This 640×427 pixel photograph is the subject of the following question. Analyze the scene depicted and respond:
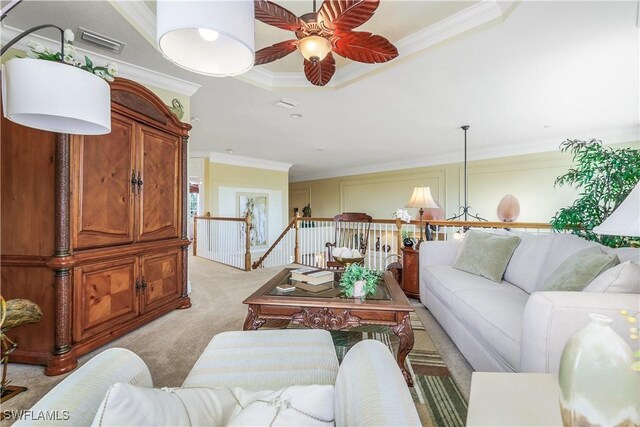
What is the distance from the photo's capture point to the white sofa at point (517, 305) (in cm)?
116

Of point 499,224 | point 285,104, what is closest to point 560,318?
point 499,224

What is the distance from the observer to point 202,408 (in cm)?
67

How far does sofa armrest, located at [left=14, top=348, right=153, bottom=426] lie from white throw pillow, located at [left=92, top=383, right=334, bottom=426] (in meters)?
0.18

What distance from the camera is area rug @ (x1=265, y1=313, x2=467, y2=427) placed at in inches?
56.0

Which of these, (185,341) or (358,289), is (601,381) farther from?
(185,341)

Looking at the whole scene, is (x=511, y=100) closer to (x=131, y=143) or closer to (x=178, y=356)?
(x=131, y=143)

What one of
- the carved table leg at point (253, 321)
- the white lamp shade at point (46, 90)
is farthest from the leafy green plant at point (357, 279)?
the white lamp shade at point (46, 90)

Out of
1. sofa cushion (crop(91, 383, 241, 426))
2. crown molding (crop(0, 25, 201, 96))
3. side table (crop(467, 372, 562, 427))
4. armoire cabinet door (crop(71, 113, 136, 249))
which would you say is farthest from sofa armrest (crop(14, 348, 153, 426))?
crown molding (crop(0, 25, 201, 96))

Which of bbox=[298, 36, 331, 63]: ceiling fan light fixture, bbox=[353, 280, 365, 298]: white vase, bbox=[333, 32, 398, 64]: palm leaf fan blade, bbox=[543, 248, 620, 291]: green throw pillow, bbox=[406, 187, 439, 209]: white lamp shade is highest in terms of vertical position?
bbox=[333, 32, 398, 64]: palm leaf fan blade

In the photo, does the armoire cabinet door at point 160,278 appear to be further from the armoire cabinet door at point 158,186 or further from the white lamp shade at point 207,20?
the white lamp shade at point 207,20

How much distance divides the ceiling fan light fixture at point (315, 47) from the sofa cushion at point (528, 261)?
2.16m

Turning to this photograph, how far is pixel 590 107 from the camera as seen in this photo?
11.8ft

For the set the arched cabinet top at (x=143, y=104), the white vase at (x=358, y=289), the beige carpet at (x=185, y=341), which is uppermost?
the arched cabinet top at (x=143, y=104)

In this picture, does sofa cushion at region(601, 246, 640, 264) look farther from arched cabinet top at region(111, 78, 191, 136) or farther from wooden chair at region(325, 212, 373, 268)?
arched cabinet top at region(111, 78, 191, 136)
